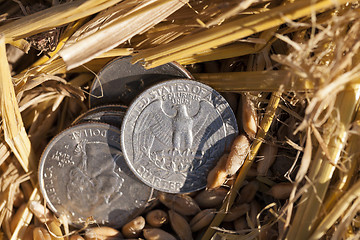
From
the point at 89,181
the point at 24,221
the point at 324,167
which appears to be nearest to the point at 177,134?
the point at 89,181

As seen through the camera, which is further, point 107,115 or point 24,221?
point 24,221

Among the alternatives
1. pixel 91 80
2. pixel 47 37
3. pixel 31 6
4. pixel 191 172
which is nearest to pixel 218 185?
pixel 191 172

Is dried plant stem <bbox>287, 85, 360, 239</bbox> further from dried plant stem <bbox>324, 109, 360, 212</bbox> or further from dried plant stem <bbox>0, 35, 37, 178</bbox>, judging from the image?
dried plant stem <bbox>0, 35, 37, 178</bbox>

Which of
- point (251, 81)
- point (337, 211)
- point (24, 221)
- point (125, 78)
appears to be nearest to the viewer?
point (337, 211)

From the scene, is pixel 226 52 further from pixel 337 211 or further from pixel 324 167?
pixel 337 211

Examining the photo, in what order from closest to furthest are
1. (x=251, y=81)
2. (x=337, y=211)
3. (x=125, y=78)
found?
(x=337, y=211) → (x=251, y=81) → (x=125, y=78)

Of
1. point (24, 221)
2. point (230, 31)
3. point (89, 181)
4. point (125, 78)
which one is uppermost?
point (230, 31)

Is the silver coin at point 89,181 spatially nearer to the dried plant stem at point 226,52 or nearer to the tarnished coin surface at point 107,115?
the tarnished coin surface at point 107,115

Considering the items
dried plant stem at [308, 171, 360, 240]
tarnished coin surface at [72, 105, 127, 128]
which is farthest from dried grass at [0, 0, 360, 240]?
tarnished coin surface at [72, 105, 127, 128]
